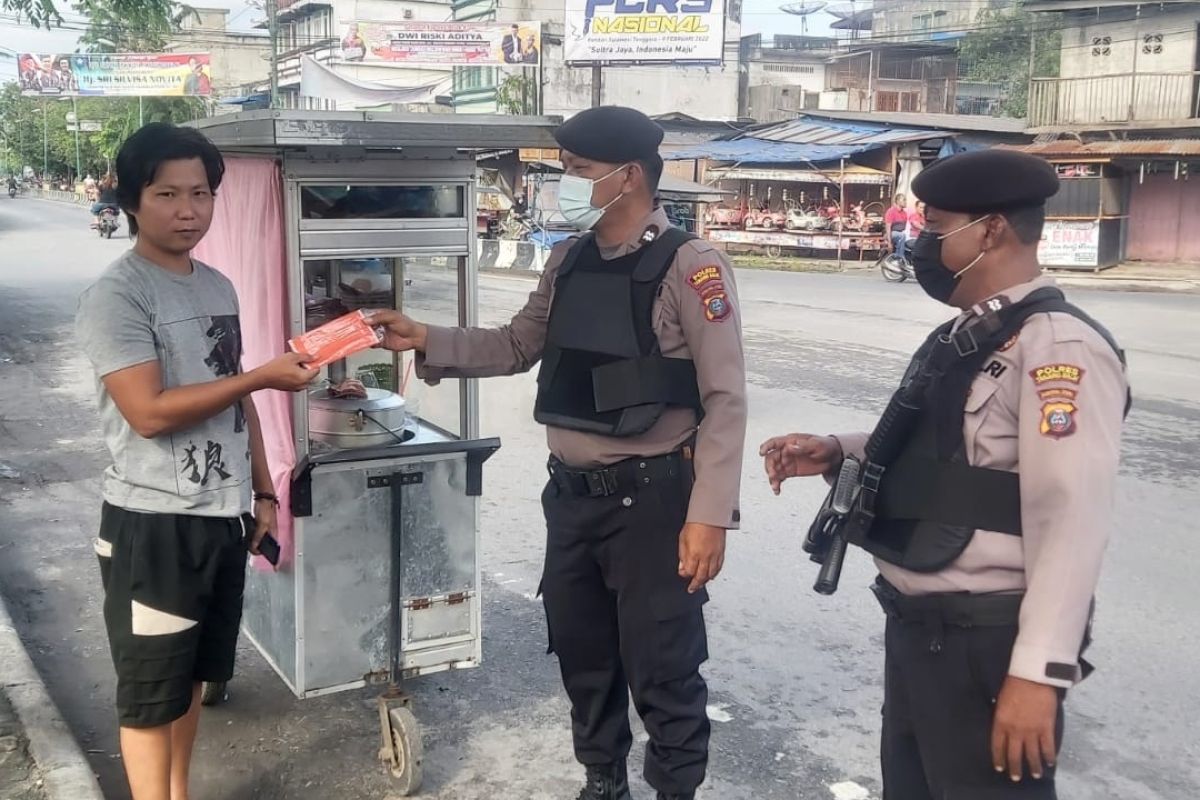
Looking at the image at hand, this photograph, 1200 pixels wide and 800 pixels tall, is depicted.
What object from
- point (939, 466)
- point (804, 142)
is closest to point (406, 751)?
point (939, 466)

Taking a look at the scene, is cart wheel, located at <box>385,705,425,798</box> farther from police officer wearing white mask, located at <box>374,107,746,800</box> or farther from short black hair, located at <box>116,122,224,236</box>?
short black hair, located at <box>116,122,224,236</box>

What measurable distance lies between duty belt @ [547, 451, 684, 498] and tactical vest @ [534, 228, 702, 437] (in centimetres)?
9

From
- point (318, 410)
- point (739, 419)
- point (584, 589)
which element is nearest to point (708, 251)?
point (739, 419)

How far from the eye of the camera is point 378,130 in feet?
10.0

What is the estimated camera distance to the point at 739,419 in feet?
9.16

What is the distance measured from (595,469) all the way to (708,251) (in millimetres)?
631

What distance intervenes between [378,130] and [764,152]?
2477cm

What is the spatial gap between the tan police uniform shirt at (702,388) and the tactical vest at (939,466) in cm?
57

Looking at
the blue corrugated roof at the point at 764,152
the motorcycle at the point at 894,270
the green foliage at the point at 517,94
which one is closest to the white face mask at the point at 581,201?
the motorcycle at the point at 894,270

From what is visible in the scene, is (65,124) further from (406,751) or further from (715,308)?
(715,308)

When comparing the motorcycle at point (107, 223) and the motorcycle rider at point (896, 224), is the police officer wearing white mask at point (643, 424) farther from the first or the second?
the motorcycle at point (107, 223)

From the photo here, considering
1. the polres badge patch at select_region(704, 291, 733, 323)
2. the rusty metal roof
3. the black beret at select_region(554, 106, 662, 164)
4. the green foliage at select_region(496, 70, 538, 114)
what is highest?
the green foliage at select_region(496, 70, 538, 114)

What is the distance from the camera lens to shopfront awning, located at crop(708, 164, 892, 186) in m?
24.9

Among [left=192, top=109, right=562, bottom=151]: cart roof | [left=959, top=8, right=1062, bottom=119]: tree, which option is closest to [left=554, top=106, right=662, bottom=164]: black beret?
[left=192, top=109, right=562, bottom=151]: cart roof
